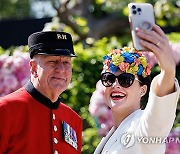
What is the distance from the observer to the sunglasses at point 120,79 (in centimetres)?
379

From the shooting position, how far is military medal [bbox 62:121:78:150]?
430cm

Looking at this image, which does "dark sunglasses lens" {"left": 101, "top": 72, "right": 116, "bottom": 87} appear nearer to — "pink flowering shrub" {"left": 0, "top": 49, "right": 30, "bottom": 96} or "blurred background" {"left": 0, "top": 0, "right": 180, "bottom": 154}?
"blurred background" {"left": 0, "top": 0, "right": 180, "bottom": 154}

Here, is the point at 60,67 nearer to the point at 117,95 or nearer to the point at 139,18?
the point at 117,95

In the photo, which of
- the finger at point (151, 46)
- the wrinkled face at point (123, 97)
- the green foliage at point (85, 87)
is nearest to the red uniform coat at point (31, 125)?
the wrinkled face at point (123, 97)

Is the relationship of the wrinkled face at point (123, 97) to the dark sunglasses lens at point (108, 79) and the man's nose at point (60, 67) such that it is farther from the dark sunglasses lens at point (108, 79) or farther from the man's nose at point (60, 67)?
the man's nose at point (60, 67)

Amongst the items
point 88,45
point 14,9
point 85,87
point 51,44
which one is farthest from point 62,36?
point 14,9

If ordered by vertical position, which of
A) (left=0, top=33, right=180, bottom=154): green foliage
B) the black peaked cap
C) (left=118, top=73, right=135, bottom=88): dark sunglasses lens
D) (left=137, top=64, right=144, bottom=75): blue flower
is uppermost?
the black peaked cap

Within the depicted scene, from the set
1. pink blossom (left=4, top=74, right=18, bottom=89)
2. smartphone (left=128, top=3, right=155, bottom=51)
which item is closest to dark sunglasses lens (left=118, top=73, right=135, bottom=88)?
smartphone (left=128, top=3, right=155, bottom=51)

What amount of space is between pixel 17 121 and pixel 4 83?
7.11 ft

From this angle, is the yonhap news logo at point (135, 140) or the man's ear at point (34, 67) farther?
the man's ear at point (34, 67)

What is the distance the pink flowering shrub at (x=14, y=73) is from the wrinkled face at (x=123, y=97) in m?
2.46

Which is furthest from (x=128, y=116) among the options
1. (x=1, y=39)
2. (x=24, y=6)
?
(x=24, y=6)

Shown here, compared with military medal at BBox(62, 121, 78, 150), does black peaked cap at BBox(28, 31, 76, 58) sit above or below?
above

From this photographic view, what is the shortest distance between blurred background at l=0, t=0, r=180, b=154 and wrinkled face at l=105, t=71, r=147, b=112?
185 cm
